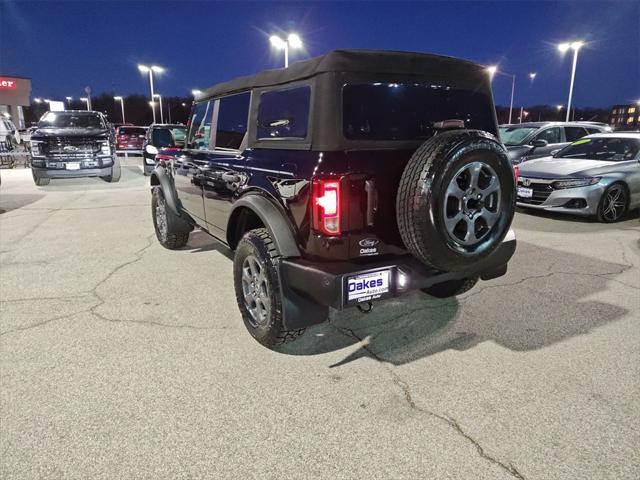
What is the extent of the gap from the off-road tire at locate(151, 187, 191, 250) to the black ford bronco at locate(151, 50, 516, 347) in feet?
8.16

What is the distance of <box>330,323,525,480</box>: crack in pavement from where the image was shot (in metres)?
2.05

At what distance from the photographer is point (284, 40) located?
2019cm

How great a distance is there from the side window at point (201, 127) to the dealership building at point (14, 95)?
49.5 meters

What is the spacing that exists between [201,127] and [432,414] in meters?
3.59

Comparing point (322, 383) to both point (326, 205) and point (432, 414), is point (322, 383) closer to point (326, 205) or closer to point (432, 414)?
point (432, 414)

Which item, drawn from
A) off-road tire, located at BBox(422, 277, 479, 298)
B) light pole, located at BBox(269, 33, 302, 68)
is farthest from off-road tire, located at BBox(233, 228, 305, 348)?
light pole, located at BBox(269, 33, 302, 68)

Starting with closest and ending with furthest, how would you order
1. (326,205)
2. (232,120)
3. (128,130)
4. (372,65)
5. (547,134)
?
1. (326,205)
2. (372,65)
3. (232,120)
4. (547,134)
5. (128,130)

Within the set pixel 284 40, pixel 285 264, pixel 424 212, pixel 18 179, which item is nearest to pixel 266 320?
pixel 285 264

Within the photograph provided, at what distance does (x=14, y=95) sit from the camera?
4497 cm

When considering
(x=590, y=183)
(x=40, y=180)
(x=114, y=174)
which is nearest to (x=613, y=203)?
(x=590, y=183)

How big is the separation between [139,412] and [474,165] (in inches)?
95.9

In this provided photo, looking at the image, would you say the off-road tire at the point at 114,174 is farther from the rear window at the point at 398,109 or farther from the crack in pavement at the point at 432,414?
the rear window at the point at 398,109

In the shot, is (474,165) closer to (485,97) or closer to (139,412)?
(485,97)

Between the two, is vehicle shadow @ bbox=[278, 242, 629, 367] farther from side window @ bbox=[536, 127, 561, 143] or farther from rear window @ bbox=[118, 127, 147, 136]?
rear window @ bbox=[118, 127, 147, 136]
